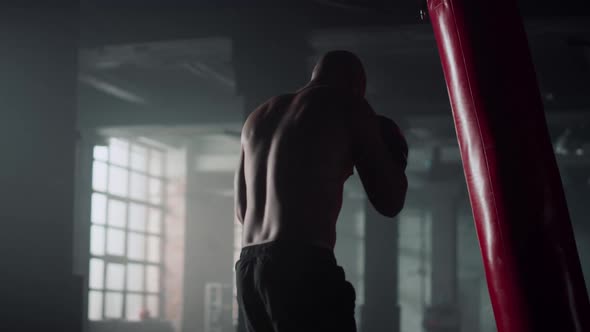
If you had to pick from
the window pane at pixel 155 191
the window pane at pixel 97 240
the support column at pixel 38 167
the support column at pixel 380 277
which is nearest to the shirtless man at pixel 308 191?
the support column at pixel 38 167

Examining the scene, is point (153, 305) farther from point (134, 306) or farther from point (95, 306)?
point (95, 306)

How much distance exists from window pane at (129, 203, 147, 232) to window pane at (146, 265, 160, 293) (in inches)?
39.7

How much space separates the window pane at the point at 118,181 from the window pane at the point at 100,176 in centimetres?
30

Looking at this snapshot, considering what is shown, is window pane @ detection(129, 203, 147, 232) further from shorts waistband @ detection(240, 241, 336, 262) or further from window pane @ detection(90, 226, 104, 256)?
shorts waistband @ detection(240, 241, 336, 262)

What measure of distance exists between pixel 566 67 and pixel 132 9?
19.5 feet

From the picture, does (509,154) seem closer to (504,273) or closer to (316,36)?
(504,273)

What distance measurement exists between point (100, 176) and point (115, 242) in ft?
5.11

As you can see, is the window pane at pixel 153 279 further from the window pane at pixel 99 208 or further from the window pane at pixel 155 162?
the window pane at pixel 99 208

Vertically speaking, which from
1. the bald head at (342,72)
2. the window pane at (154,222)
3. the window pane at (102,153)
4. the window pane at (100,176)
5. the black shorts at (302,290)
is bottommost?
the black shorts at (302,290)

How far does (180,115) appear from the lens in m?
12.1

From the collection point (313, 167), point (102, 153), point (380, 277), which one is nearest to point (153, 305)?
point (102, 153)

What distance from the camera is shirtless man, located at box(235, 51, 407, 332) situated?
2.59 meters

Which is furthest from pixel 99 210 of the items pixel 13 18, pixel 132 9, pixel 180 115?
pixel 13 18

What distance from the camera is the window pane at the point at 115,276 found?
679 inches
